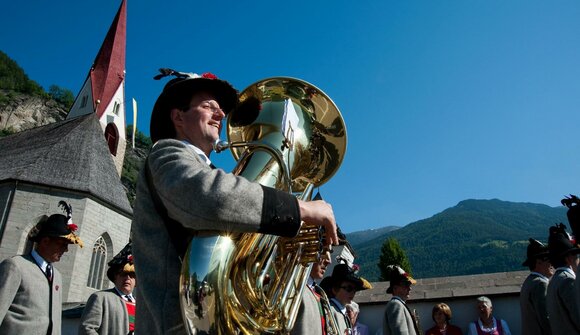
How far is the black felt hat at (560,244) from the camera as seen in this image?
585 cm

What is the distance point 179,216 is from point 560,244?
603cm

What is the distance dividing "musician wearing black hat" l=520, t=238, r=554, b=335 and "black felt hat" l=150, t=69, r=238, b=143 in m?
5.62

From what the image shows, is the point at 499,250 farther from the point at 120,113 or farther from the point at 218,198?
the point at 218,198

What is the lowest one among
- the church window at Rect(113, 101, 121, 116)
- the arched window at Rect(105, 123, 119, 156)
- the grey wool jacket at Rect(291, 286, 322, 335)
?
the grey wool jacket at Rect(291, 286, 322, 335)

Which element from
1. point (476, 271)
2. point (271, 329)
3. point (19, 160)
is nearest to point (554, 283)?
point (271, 329)

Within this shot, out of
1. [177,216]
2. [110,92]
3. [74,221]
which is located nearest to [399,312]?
[177,216]

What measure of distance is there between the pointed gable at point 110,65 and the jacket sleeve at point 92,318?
4004 cm

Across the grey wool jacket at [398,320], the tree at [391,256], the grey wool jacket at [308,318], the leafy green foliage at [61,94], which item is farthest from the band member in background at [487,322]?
the leafy green foliage at [61,94]

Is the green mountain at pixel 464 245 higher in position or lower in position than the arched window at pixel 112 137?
higher

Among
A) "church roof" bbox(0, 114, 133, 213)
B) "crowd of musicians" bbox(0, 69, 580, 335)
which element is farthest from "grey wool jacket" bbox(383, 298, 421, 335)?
"church roof" bbox(0, 114, 133, 213)

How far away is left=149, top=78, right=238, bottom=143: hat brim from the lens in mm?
2393

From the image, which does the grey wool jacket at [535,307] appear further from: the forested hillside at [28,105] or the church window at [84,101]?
the forested hillside at [28,105]

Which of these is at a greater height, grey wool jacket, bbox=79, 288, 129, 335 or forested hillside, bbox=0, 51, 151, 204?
forested hillside, bbox=0, 51, 151, 204

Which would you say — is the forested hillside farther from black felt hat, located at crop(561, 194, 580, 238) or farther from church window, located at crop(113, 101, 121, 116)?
black felt hat, located at crop(561, 194, 580, 238)
